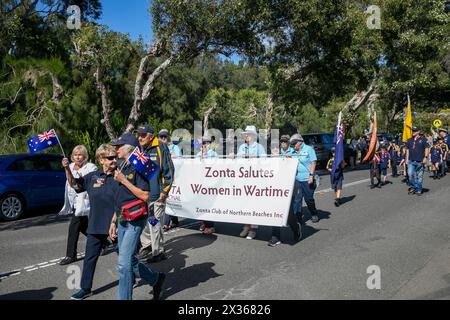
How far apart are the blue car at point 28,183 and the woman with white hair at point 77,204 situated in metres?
4.73

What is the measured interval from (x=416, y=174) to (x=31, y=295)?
1089 centimetres

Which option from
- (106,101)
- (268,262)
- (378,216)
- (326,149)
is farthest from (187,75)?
(268,262)

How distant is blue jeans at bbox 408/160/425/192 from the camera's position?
12820 millimetres

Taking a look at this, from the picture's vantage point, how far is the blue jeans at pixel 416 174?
1282cm

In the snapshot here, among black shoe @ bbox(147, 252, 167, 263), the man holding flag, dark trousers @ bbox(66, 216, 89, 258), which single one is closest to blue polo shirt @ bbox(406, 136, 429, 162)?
the man holding flag

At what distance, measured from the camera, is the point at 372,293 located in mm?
5113

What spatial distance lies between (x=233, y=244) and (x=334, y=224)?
2.54m

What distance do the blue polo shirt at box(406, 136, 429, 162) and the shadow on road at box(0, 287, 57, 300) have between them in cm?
1064

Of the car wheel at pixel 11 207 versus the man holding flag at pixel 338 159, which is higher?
the man holding flag at pixel 338 159

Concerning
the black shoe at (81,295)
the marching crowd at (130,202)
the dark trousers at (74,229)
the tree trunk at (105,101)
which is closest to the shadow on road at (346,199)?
the marching crowd at (130,202)

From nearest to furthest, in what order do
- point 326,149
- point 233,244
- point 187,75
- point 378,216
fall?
point 233,244 → point 378,216 → point 326,149 → point 187,75

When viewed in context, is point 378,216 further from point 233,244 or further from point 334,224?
point 233,244

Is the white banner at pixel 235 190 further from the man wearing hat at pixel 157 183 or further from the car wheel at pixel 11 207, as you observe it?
the car wheel at pixel 11 207

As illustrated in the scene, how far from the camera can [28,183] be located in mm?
10906
